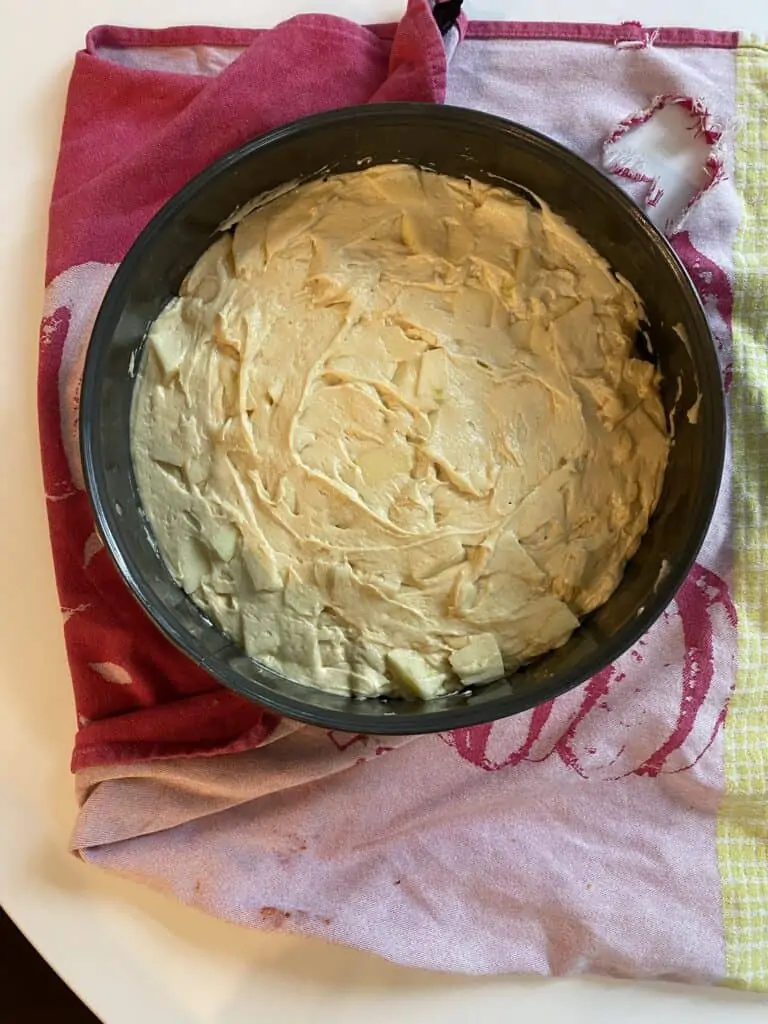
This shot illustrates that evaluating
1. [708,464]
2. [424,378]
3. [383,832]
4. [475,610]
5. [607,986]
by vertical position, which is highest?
[424,378]

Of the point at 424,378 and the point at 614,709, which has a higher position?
the point at 424,378

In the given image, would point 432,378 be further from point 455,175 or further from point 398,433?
point 455,175

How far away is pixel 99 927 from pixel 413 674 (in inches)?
16.3

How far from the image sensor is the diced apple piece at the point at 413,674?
894 millimetres

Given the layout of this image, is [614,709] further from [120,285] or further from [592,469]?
[120,285]

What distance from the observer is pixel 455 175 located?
93cm

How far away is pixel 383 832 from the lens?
946 mm

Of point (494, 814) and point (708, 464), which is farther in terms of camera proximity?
Answer: point (494, 814)

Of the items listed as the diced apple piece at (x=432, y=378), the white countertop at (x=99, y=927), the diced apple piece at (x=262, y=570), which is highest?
the diced apple piece at (x=432, y=378)

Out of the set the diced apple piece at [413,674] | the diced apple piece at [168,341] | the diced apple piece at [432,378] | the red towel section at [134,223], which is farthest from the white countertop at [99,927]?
the diced apple piece at [432,378]

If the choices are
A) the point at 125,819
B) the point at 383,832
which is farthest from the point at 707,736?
the point at 125,819

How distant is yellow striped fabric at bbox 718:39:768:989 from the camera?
94cm

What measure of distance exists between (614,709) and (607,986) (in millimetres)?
283

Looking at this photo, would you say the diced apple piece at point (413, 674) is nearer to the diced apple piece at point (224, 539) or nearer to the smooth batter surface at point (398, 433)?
the smooth batter surface at point (398, 433)
